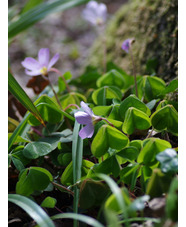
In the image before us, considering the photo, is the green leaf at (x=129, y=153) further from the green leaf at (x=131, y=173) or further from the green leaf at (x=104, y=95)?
the green leaf at (x=104, y=95)

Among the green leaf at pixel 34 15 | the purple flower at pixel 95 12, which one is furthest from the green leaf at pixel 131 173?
the green leaf at pixel 34 15

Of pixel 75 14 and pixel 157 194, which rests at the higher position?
pixel 75 14

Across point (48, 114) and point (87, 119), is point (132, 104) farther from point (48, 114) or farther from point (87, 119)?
point (48, 114)

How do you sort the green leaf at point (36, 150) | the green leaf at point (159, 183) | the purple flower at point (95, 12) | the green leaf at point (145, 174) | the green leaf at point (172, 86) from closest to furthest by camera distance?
the green leaf at point (159, 183), the green leaf at point (145, 174), the green leaf at point (36, 150), the green leaf at point (172, 86), the purple flower at point (95, 12)

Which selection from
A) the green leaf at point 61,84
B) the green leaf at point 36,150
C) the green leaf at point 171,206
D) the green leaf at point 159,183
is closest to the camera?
the green leaf at point 171,206
